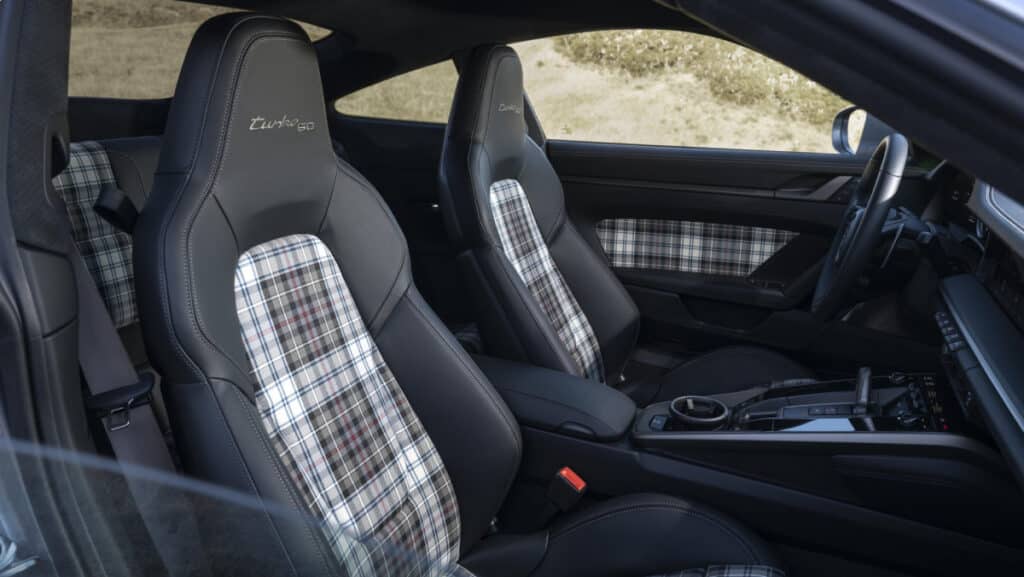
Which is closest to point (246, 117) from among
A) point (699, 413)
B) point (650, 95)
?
point (699, 413)

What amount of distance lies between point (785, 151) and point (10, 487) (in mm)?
2275

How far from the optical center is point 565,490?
1649 millimetres

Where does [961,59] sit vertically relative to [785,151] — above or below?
above

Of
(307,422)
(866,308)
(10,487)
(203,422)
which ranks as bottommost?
(866,308)

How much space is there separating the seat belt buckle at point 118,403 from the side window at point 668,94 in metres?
1.65

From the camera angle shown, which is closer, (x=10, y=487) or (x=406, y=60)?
(x=10, y=487)

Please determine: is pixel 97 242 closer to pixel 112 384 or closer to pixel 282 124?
pixel 282 124

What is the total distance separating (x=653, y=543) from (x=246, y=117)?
99cm

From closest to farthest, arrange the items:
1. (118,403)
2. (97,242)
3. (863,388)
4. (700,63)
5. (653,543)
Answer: (118,403), (653,543), (97,242), (863,388), (700,63)

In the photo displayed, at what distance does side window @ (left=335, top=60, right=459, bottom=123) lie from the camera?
8.56 feet

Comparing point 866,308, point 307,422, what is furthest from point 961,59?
point 866,308

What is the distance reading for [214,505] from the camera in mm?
837

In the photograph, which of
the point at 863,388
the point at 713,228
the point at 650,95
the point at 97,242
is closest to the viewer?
the point at 97,242

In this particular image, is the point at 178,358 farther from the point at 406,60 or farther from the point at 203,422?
the point at 406,60
